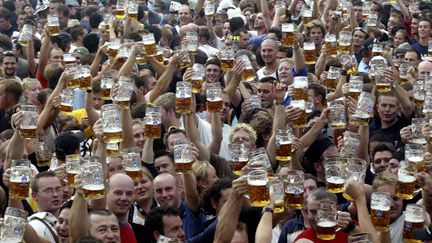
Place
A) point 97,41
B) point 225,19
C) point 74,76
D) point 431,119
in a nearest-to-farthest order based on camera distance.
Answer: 1. point 431,119
2. point 74,76
3. point 97,41
4. point 225,19

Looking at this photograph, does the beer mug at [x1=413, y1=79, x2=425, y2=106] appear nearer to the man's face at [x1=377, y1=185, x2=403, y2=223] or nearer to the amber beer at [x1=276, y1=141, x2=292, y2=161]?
the amber beer at [x1=276, y1=141, x2=292, y2=161]

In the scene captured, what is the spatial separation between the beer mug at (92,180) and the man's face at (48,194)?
66cm

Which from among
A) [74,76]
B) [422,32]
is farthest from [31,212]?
[422,32]

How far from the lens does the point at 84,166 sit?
707 centimetres

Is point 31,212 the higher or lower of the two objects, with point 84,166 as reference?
lower

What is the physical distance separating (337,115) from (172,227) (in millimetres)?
2472

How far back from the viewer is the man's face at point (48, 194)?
7652mm

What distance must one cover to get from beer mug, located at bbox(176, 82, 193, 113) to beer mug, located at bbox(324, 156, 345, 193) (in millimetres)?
1431

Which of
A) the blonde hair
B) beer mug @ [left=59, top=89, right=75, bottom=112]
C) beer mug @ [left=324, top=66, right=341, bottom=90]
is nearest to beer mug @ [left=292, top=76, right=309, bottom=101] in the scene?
the blonde hair

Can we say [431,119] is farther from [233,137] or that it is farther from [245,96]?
[245,96]

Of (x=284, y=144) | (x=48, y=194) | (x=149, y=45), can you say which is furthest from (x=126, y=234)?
(x=149, y=45)

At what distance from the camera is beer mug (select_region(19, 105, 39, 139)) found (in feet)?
26.3

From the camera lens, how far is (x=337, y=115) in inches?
360

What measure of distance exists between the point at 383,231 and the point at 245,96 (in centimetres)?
385
